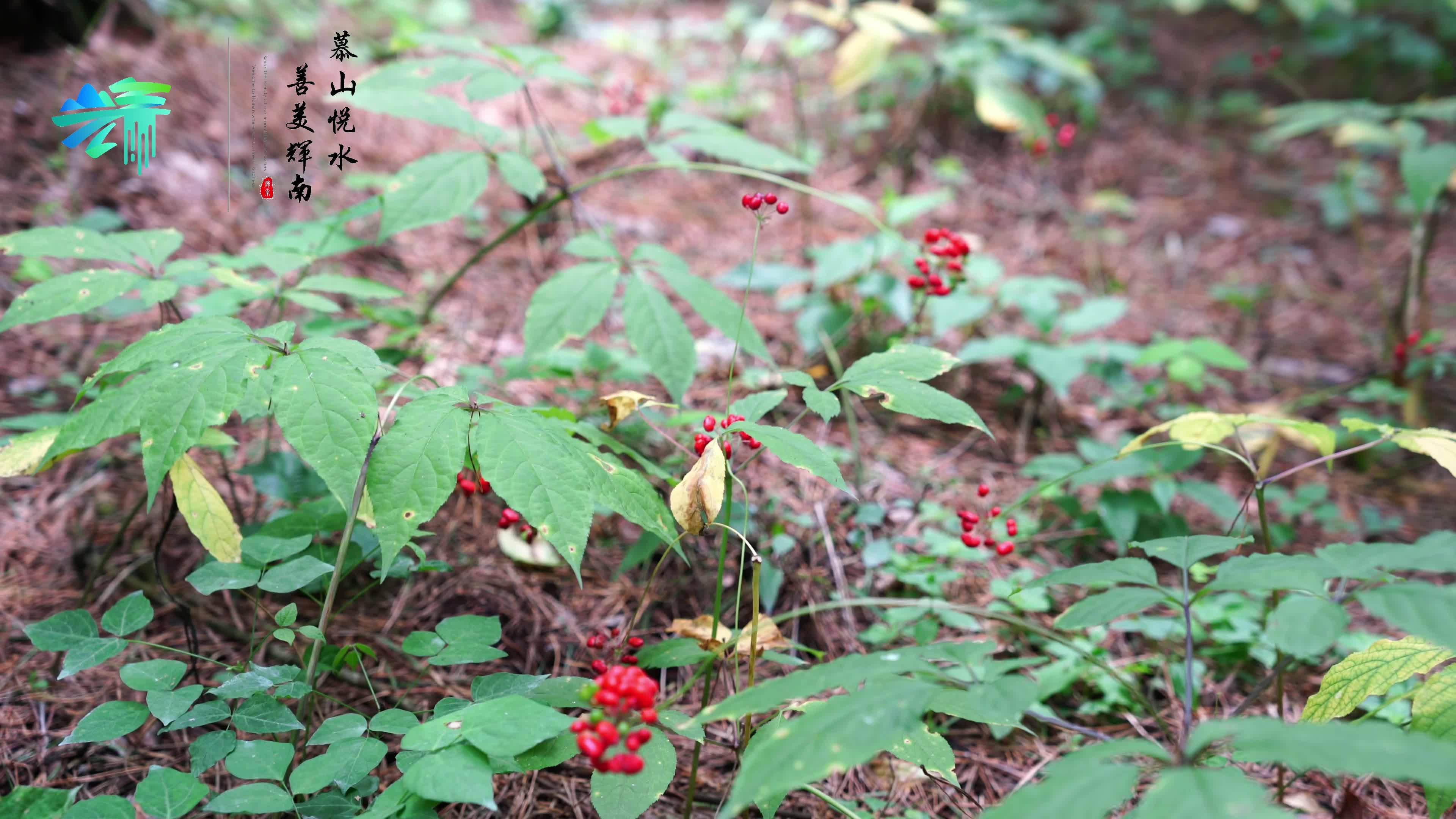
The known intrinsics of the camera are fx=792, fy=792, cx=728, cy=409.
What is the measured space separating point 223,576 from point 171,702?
215 mm

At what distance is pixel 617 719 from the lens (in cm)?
109

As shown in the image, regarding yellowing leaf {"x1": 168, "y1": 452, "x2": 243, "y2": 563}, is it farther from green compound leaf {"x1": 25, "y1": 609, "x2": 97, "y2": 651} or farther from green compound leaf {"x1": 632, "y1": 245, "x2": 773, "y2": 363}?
green compound leaf {"x1": 632, "y1": 245, "x2": 773, "y2": 363}

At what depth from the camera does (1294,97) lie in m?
6.04

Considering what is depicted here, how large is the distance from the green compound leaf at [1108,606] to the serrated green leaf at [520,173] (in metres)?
1.53

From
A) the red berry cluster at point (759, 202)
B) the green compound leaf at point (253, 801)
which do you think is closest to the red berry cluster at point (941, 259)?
the red berry cluster at point (759, 202)

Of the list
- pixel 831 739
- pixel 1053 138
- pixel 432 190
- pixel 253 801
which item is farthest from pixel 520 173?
pixel 1053 138

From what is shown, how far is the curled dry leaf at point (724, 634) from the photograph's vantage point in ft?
4.97

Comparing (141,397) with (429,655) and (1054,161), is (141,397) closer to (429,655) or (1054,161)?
(429,655)

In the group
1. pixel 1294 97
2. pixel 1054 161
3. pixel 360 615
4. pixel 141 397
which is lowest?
pixel 360 615

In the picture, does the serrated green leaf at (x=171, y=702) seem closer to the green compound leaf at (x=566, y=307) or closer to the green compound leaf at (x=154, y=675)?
the green compound leaf at (x=154, y=675)

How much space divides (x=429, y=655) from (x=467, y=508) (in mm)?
919

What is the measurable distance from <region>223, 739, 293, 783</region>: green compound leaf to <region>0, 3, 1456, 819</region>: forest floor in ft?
1.37

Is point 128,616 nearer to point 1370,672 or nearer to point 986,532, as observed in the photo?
point 986,532

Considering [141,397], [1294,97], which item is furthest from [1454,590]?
[1294,97]
